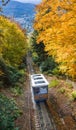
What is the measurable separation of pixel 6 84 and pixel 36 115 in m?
10.2

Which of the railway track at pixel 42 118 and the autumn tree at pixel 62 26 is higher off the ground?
the autumn tree at pixel 62 26

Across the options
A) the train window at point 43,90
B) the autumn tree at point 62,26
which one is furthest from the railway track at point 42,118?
the autumn tree at point 62,26

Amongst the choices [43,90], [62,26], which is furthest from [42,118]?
[62,26]

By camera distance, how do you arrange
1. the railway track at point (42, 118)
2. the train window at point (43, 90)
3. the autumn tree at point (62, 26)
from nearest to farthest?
the autumn tree at point (62, 26) < the railway track at point (42, 118) < the train window at point (43, 90)

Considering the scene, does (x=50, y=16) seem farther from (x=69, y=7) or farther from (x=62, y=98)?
(x=62, y=98)

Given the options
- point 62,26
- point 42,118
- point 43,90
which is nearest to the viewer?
point 62,26

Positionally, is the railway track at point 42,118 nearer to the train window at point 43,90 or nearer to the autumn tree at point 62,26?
the train window at point 43,90

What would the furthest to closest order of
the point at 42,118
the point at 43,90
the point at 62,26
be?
the point at 43,90
the point at 42,118
the point at 62,26

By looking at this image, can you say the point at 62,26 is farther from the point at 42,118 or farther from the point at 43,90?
the point at 43,90

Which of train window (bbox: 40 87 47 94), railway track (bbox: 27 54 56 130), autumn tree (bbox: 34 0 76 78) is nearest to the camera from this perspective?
autumn tree (bbox: 34 0 76 78)

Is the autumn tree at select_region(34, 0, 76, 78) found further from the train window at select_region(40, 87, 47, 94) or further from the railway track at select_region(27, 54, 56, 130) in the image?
the train window at select_region(40, 87, 47, 94)

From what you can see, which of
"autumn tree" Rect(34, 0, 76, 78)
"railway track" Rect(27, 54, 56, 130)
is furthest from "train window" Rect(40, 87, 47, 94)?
"autumn tree" Rect(34, 0, 76, 78)

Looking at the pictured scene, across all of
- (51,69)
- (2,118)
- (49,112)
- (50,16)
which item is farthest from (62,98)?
(51,69)

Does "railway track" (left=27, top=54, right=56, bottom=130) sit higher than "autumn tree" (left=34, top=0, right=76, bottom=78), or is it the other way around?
"autumn tree" (left=34, top=0, right=76, bottom=78)
